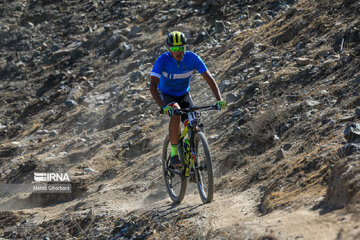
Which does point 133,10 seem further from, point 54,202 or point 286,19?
point 54,202

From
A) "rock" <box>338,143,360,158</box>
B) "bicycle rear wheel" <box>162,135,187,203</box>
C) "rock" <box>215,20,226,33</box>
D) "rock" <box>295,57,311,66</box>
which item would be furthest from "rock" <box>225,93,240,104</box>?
"rock" <box>338,143,360,158</box>

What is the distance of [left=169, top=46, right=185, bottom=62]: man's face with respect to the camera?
6732 mm

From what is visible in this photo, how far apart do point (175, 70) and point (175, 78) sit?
132 mm

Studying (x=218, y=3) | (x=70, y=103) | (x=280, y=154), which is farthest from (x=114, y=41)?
(x=280, y=154)

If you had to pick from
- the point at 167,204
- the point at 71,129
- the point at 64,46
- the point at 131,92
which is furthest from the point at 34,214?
the point at 64,46

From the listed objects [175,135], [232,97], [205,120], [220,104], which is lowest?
[175,135]

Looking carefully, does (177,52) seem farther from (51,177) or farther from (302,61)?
(51,177)

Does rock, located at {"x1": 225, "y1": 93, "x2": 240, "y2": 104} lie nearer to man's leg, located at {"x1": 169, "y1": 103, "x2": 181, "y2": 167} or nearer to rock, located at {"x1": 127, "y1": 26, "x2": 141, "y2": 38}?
man's leg, located at {"x1": 169, "y1": 103, "x2": 181, "y2": 167}

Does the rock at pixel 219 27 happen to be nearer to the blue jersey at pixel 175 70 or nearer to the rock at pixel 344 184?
the blue jersey at pixel 175 70

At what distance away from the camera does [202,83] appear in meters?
12.5

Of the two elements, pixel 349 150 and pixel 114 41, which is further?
pixel 114 41

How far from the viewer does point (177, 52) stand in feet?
22.2

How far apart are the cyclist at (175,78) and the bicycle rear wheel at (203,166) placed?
1.58 feet

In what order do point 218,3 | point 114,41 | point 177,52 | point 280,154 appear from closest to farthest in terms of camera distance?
point 177,52 → point 280,154 → point 218,3 → point 114,41
